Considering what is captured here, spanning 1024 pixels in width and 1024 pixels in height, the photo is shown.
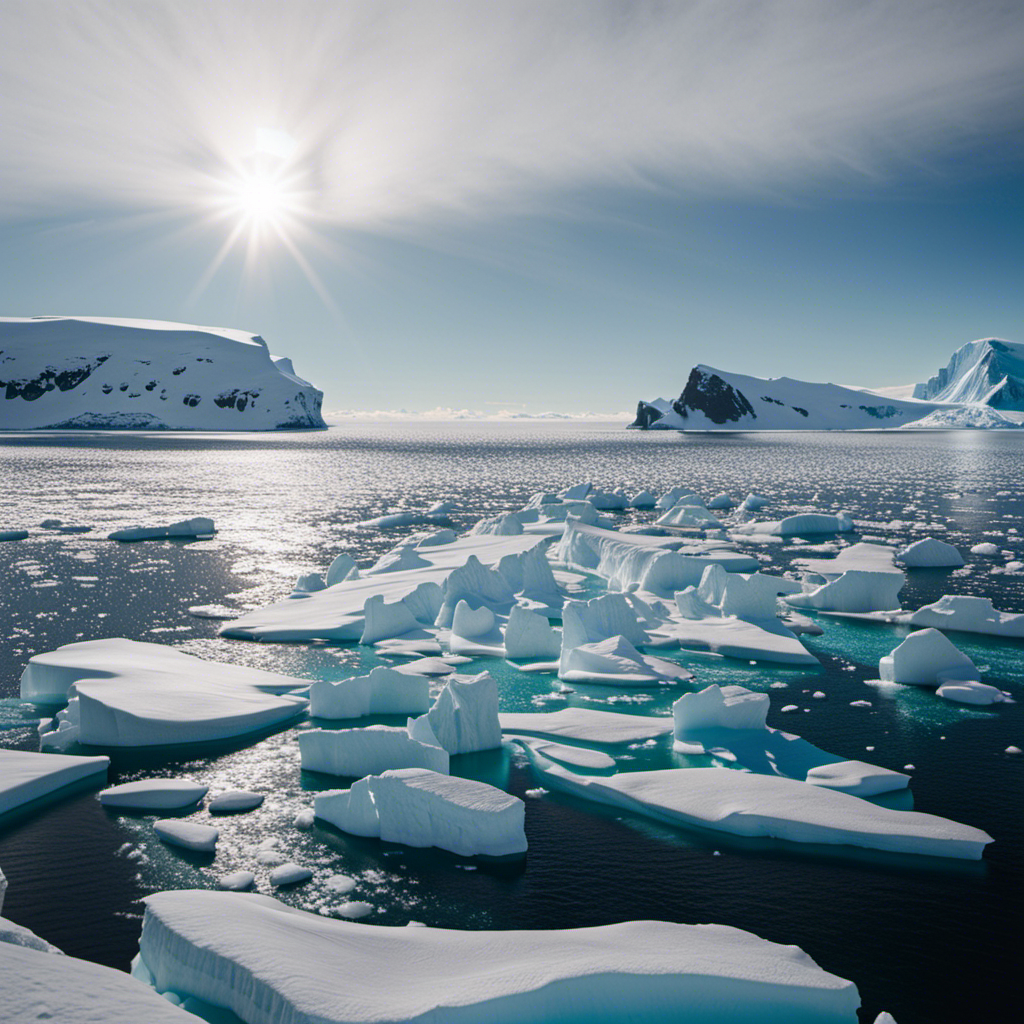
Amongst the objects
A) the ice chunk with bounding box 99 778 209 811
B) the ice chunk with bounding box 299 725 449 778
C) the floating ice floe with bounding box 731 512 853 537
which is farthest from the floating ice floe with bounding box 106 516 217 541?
the ice chunk with bounding box 299 725 449 778

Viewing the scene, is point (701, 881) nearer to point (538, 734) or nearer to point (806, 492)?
point (538, 734)

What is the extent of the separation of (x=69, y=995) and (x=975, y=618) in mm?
13802

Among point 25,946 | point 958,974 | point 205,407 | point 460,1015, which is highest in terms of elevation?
point 205,407

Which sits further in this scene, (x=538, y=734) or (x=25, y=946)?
(x=538, y=734)

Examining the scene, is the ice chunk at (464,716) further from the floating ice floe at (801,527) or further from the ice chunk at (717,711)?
the floating ice floe at (801,527)

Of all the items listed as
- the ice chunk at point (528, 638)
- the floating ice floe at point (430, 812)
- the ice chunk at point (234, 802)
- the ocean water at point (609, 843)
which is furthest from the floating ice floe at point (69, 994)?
the ice chunk at point (528, 638)

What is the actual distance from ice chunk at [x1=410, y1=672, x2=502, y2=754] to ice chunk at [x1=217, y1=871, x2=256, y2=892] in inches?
109

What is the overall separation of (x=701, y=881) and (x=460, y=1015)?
8.70ft

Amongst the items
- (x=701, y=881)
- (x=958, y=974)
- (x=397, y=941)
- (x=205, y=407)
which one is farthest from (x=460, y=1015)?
(x=205, y=407)

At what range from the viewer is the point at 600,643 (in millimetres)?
11867

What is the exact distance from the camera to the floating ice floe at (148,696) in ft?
28.1

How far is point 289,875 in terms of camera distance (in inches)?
232

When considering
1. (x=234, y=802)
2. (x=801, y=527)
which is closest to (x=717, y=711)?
(x=234, y=802)

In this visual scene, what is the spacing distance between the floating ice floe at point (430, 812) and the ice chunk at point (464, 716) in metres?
1.53
